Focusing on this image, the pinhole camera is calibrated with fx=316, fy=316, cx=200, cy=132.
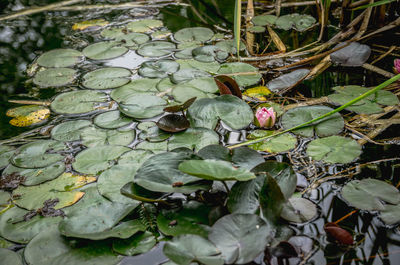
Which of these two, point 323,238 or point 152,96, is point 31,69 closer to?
point 152,96

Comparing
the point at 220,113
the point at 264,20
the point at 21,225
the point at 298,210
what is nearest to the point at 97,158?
the point at 21,225

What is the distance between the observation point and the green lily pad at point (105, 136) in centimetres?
159

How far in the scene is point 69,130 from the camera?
66.4 inches

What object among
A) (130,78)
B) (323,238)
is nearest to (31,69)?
(130,78)

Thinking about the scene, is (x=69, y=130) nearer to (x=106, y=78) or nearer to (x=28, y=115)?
(x=28, y=115)

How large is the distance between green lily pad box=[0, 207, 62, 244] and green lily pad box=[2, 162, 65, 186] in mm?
161

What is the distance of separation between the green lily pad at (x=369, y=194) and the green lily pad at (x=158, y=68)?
137cm

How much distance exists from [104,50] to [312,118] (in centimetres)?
169

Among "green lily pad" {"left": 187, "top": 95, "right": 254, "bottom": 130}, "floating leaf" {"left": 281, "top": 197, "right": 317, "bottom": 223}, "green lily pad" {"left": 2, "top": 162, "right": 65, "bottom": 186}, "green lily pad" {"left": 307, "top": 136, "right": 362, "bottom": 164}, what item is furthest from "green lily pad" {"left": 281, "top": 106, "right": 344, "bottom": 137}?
"green lily pad" {"left": 2, "top": 162, "right": 65, "bottom": 186}

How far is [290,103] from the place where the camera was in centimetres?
189

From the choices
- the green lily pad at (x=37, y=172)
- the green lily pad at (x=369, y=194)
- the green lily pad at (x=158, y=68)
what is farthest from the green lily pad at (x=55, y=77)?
the green lily pad at (x=369, y=194)

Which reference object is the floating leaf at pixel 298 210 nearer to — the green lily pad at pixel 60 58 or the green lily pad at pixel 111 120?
the green lily pad at pixel 111 120

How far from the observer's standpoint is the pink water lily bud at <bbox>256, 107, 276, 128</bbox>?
161cm

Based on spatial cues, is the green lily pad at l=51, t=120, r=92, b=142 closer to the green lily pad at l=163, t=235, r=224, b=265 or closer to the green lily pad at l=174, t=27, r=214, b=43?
the green lily pad at l=163, t=235, r=224, b=265
